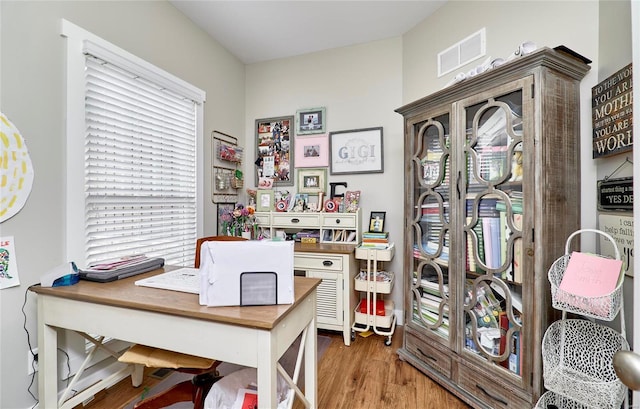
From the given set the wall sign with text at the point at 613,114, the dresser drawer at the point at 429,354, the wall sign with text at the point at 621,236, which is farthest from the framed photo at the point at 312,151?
the wall sign with text at the point at 621,236

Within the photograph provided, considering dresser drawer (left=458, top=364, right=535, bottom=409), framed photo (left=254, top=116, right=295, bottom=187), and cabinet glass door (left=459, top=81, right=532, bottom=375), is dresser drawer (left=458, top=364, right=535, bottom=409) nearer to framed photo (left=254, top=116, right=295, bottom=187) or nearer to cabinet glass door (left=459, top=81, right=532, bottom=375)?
cabinet glass door (left=459, top=81, right=532, bottom=375)

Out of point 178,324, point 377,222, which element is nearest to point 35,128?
point 178,324

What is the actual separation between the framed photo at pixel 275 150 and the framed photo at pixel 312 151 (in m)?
0.10

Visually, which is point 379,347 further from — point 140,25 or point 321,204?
point 140,25

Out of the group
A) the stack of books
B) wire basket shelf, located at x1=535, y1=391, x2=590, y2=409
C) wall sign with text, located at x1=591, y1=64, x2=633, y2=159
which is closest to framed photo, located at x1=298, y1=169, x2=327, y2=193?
the stack of books

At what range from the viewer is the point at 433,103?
1834mm

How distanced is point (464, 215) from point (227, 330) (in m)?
1.45

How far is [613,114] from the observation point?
1228 mm

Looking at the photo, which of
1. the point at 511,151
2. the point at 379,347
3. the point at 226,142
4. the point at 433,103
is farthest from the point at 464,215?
the point at 226,142

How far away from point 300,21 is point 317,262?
215 centimetres

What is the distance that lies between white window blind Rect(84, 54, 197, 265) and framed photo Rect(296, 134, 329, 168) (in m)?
1.05

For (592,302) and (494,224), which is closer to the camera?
(592,302)

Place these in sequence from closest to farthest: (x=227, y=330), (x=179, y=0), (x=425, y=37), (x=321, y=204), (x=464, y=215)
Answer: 1. (x=227, y=330)
2. (x=464, y=215)
3. (x=179, y=0)
4. (x=425, y=37)
5. (x=321, y=204)

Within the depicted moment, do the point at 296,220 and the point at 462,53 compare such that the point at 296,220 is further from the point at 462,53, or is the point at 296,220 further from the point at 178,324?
the point at 462,53
